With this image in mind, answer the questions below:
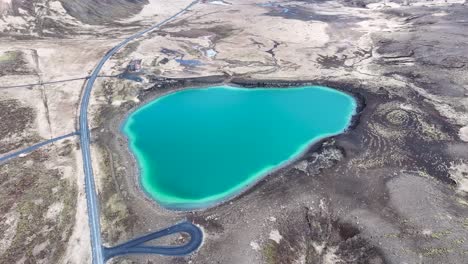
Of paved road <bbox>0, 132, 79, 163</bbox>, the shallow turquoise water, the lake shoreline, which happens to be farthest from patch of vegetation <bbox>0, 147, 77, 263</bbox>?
the shallow turquoise water

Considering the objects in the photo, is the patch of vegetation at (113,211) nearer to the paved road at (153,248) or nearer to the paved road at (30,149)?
the paved road at (153,248)

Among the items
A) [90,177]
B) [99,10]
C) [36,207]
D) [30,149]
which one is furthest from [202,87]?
[99,10]

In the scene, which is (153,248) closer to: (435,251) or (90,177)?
(90,177)

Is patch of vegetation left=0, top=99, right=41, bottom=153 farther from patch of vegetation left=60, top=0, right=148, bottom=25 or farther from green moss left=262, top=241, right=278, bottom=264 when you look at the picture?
patch of vegetation left=60, top=0, right=148, bottom=25

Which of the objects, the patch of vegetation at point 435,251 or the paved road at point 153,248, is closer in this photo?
the patch of vegetation at point 435,251

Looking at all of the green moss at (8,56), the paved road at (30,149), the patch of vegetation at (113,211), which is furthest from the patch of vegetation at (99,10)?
the patch of vegetation at (113,211)

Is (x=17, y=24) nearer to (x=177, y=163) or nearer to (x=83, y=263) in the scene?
(x=177, y=163)
